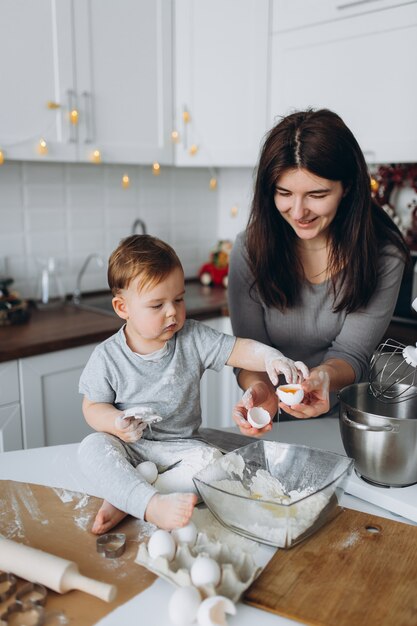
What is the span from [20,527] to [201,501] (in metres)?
0.27

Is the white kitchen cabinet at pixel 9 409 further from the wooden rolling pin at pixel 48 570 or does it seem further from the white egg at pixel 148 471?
the wooden rolling pin at pixel 48 570

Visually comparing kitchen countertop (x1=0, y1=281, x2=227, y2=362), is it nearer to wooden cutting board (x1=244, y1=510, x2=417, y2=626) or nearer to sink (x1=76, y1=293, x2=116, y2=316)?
sink (x1=76, y1=293, x2=116, y2=316)

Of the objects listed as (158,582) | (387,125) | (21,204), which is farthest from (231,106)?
(158,582)

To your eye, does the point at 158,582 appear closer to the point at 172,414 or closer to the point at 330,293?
the point at 172,414

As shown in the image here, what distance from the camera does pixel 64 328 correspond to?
206 cm

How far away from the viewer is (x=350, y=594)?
75cm

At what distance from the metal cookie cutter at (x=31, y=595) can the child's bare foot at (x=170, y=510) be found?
0.18 m

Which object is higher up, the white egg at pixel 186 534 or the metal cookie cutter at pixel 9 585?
the white egg at pixel 186 534

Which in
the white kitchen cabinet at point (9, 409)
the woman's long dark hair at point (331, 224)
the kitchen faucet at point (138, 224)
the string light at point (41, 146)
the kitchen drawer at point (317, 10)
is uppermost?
the kitchen drawer at point (317, 10)

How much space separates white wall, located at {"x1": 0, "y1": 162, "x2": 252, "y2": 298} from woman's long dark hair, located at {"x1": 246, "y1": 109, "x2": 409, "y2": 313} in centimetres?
120

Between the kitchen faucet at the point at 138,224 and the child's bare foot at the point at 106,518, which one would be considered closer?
the child's bare foot at the point at 106,518

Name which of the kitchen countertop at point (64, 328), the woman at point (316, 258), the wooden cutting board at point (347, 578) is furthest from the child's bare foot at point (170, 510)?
the kitchen countertop at point (64, 328)

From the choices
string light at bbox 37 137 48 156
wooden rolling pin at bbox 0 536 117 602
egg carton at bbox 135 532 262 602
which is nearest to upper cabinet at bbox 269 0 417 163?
string light at bbox 37 137 48 156

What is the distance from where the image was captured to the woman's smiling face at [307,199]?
1.28 meters
